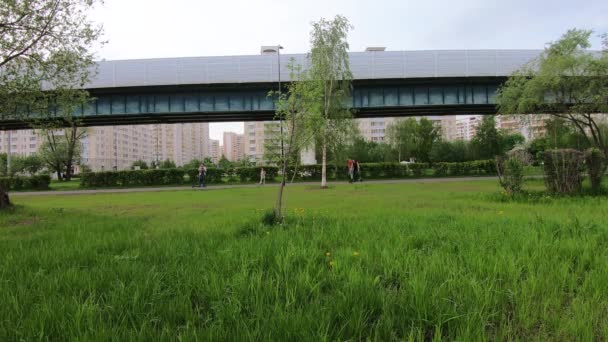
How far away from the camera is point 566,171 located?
34.0 ft

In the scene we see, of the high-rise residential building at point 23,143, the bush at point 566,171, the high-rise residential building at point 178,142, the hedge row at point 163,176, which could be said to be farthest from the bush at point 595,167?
the high-rise residential building at point 23,143

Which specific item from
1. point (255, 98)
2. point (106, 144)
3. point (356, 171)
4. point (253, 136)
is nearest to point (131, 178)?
point (255, 98)

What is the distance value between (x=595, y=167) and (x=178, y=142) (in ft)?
492

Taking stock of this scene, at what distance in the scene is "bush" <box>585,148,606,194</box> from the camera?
35.0 feet

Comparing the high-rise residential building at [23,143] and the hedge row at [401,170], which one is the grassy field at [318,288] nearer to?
the hedge row at [401,170]

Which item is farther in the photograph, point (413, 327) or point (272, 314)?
point (272, 314)

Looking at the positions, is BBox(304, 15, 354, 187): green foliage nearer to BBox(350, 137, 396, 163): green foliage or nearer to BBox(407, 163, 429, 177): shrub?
BBox(407, 163, 429, 177): shrub

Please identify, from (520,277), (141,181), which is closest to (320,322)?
(520,277)

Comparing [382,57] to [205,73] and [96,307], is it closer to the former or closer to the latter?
[205,73]

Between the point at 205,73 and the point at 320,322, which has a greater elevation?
the point at 205,73

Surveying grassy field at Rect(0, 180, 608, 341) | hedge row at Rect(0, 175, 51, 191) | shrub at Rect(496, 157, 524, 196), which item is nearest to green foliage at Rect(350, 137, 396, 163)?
hedge row at Rect(0, 175, 51, 191)

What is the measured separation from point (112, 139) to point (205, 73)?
112 m

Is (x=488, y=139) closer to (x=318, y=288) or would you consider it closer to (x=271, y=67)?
(x=271, y=67)

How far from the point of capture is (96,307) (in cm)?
247
